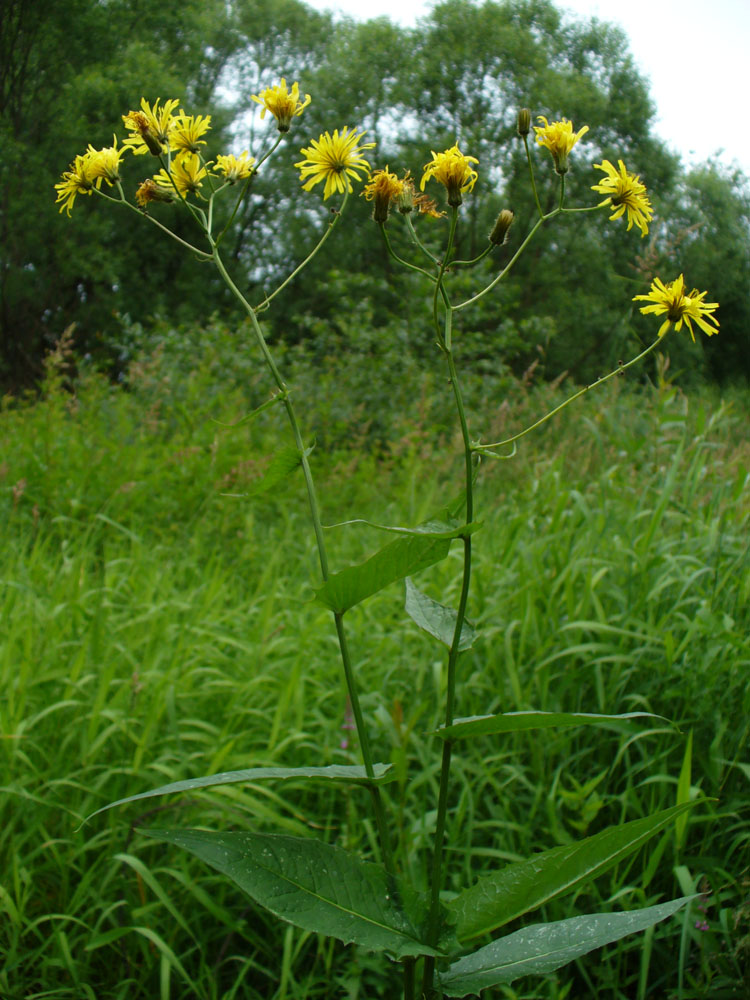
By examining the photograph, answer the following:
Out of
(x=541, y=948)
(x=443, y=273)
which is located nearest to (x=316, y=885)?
(x=541, y=948)

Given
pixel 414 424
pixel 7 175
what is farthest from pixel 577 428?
pixel 7 175

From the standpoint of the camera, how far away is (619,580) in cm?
239

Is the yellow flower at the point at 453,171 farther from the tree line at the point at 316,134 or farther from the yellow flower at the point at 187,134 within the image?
the tree line at the point at 316,134

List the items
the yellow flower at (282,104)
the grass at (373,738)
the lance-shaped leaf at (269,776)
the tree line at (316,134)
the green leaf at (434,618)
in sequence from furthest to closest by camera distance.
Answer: the tree line at (316,134)
the grass at (373,738)
the yellow flower at (282,104)
the green leaf at (434,618)
the lance-shaped leaf at (269,776)

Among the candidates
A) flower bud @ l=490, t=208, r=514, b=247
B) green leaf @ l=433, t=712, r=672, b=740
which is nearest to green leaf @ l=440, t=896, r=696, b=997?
green leaf @ l=433, t=712, r=672, b=740

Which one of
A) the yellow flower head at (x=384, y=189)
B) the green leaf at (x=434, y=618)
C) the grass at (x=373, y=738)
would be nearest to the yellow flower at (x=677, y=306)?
the yellow flower head at (x=384, y=189)

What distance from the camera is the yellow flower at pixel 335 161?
3.07ft

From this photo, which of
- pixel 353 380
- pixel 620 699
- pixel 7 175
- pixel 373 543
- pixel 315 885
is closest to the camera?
pixel 315 885

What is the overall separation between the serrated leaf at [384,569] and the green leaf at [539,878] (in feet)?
0.97

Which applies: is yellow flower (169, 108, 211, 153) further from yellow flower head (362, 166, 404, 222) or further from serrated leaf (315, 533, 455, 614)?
→ serrated leaf (315, 533, 455, 614)

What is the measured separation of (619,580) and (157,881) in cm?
148

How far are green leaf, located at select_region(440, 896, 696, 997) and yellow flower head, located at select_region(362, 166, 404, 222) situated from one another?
74cm

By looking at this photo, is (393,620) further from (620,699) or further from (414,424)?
→ (414,424)

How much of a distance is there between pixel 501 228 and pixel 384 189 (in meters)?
0.14
